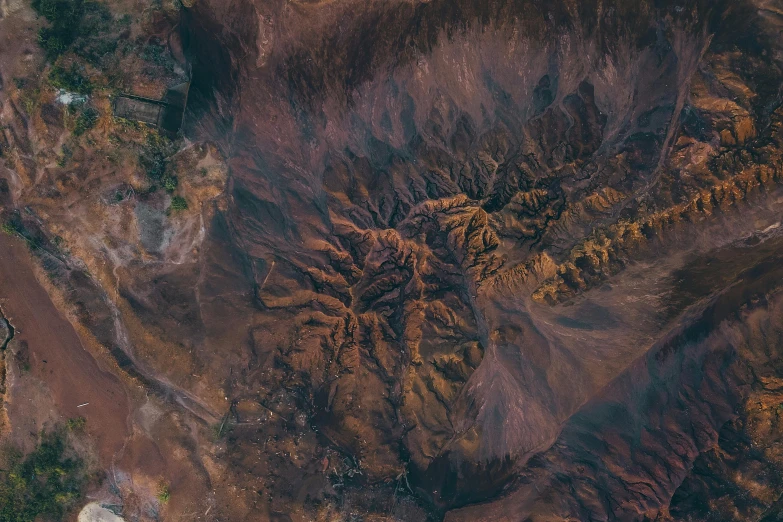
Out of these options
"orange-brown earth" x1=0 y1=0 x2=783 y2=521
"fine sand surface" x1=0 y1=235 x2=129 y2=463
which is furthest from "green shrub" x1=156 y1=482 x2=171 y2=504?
"fine sand surface" x1=0 y1=235 x2=129 y2=463

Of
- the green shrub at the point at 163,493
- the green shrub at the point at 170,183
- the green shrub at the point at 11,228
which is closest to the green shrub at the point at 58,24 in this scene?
the green shrub at the point at 170,183

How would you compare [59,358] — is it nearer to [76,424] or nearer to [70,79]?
[76,424]

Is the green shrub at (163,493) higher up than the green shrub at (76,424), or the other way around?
the green shrub at (76,424)

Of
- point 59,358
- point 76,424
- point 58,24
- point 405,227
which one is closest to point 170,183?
point 58,24

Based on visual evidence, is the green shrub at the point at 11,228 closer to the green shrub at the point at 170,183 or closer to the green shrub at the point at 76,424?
the green shrub at the point at 170,183

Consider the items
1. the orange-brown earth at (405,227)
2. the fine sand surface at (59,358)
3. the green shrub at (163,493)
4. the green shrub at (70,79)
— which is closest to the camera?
the orange-brown earth at (405,227)
